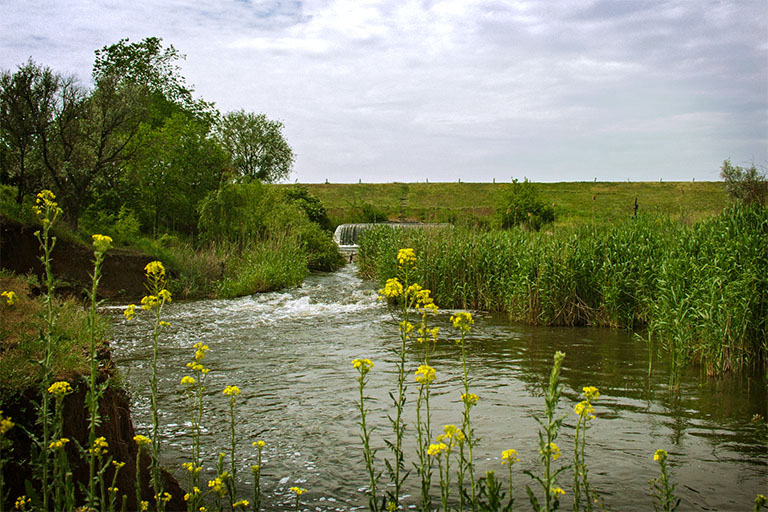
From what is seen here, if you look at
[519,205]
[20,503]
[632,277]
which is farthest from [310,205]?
[20,503]

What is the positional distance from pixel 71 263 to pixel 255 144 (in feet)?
126

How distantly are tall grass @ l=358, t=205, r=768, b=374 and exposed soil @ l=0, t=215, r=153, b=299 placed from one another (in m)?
7.08

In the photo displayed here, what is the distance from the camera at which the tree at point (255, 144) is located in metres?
51.7

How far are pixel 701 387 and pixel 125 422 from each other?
727 centimetres

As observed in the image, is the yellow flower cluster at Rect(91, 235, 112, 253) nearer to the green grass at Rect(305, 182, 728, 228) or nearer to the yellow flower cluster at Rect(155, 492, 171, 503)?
the yellow flower cluster at Rect(155, 492, 171, 503)

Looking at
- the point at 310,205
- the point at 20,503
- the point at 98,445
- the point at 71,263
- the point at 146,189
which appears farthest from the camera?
the point at 310,205

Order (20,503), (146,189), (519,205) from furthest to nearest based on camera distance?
1. (519,205)
2. (146,189)
3. (20,503)

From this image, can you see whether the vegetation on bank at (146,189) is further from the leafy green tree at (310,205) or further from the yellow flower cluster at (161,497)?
the yellow flower cluster at (161,497)

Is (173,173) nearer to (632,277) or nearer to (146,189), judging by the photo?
(146,189)

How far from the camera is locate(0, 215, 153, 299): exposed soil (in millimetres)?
12594

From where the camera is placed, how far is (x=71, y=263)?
50.3ft

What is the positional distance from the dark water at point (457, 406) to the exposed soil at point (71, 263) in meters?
2.69

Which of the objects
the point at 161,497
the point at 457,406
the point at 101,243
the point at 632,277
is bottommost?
the point at 457,406

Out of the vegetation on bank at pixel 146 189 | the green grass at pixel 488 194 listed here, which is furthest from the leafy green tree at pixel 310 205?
the green grass at pixel 488 194
